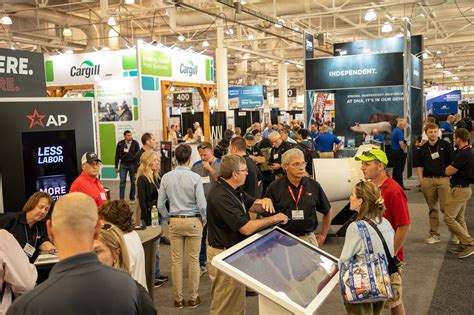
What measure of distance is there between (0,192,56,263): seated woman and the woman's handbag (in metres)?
2.04

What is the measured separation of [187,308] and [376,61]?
738 centimetres

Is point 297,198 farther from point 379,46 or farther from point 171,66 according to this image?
point 379,46

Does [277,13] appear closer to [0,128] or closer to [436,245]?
[436,245]

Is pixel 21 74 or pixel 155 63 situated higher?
pixel 155 63

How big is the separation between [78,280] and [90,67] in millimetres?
11237

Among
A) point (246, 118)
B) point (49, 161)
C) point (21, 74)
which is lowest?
point (49, 161)

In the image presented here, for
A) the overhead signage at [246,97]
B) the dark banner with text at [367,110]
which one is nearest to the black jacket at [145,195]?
the dark banner with text at [367,110]

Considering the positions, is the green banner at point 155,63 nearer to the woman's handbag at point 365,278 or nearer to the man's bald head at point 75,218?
the woman's handbag at point 365,278

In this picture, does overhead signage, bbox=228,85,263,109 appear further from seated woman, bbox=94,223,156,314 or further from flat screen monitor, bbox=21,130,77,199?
seated woman, bbox=94,223,156,314

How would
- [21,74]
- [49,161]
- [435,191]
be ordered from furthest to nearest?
[435,191] → [21,74] → [49,161]

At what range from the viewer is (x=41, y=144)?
14.8ft

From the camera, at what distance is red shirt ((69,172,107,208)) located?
4391 millimetres

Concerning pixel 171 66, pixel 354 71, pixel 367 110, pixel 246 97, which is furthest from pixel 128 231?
pixel 246 97

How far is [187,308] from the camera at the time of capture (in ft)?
14.3
